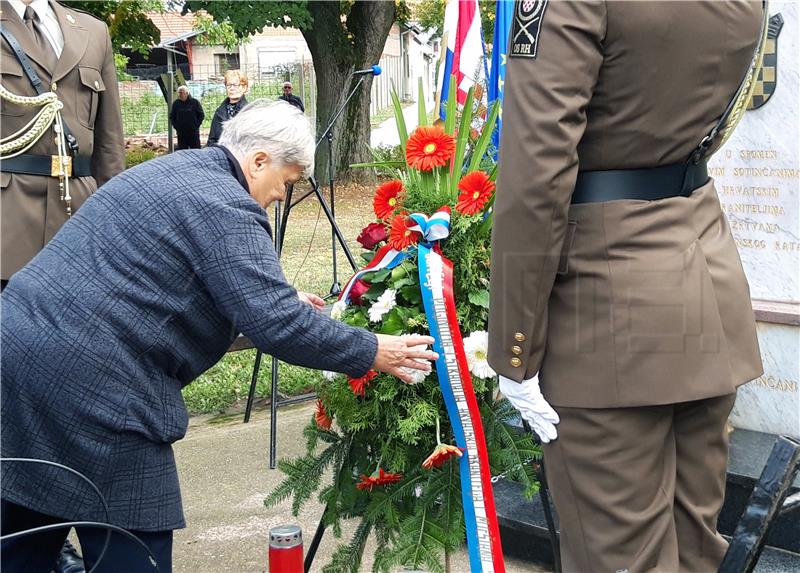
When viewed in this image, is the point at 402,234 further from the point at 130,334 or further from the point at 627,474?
the point at 627,474

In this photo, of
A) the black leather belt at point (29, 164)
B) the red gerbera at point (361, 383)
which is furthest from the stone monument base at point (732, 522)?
the black leather belt at point (29, 164)

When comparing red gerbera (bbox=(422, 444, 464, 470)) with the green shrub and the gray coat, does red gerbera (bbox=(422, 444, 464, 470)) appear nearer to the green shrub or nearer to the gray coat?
the gray coat

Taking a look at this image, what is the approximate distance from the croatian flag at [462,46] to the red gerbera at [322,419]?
7.66ft

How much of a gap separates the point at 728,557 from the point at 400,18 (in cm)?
2216

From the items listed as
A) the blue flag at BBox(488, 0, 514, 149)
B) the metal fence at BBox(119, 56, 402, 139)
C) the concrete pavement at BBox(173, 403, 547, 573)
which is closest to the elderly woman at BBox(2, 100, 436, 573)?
the concrete pavement at BBox(173, 403, 547, 573)

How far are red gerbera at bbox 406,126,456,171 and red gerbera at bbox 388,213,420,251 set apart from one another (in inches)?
6.8

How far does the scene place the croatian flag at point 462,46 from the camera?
16.2 ft

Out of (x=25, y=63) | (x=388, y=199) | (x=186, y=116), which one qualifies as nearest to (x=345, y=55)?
(x=186, y=116)

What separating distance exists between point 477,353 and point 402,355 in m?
0.29

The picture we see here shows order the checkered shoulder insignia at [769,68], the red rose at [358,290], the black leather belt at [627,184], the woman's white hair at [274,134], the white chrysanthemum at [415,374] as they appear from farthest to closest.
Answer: the checkered shoulder insignia at [769,68]
the red rose at [358,290]
the white chrysanthemum at [415,374]
the woman's white hair at [274,134]
the black leather belt at [627,184]

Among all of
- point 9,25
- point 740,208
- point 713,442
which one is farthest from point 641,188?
point 9,25

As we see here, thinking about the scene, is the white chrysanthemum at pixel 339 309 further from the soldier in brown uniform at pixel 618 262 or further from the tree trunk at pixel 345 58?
the tree trunk at pixel 345 58

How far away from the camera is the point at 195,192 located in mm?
2379

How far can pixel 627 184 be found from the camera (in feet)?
7.18
